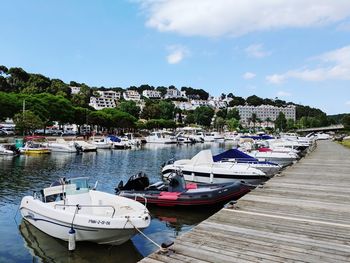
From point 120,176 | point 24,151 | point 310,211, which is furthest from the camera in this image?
point 24,151

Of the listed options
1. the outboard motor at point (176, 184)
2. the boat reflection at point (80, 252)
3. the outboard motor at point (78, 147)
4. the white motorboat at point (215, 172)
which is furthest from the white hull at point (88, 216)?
the outboard motor at point (78, 147)

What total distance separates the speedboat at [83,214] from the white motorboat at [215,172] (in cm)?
927

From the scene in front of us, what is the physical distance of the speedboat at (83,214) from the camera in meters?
10.6

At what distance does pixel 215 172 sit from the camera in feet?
71.3

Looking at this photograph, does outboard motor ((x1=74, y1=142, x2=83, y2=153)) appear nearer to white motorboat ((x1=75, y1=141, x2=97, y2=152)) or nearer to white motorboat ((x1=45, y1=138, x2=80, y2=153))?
white motorboat ((x1=45, y1=138, x2=80, y2=153))

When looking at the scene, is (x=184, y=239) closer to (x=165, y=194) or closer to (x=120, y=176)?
(x=165, y=194)

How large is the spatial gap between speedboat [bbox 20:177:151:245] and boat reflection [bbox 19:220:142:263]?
0.27m

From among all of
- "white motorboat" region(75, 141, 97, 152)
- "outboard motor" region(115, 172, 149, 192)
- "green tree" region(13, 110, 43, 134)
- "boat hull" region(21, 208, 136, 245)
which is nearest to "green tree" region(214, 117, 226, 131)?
"green tree" region(13, 110, 43, 134)

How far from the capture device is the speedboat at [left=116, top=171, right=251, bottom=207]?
16.0 m

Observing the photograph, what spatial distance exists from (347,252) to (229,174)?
45.7 ft

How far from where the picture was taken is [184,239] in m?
8.34

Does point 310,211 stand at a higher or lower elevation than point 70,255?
higher

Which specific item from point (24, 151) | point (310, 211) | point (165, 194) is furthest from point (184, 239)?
point (24, 151)

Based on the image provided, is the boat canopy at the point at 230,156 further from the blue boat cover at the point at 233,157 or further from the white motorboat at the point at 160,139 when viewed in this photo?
the white motorboat at the point at 160,139
